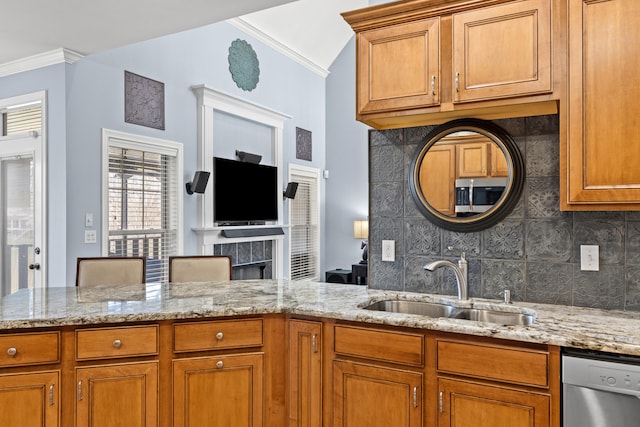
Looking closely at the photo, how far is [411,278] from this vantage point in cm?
262

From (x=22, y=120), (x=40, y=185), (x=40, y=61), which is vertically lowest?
(x=40, y=185)

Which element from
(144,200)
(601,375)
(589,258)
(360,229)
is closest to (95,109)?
(144,200)

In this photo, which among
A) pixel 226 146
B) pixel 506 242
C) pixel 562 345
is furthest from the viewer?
pixel 226 146

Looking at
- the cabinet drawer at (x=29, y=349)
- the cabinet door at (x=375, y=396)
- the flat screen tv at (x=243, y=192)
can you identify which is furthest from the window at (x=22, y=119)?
the cabinet door at (x=375, y=396)

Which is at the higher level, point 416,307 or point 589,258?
point 589,258

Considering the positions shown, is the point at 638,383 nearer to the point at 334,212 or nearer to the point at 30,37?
the point at 30,37

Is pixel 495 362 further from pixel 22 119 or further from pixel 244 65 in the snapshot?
pixel 244 65

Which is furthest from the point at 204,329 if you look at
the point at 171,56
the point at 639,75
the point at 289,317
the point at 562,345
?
the point at 171,56

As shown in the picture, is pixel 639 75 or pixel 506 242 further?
pixel 506 242

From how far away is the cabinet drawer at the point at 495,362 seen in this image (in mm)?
1697

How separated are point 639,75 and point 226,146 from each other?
448 centimetres

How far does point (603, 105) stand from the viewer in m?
1.89

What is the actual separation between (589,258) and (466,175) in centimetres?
71

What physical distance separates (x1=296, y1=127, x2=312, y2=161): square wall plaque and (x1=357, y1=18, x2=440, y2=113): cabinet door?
473cm
